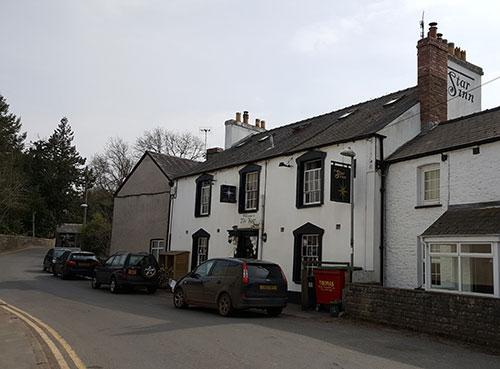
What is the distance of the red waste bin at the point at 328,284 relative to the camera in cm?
1484

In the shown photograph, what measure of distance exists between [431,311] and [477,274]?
205 centimetres

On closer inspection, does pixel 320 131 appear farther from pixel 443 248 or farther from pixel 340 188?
pixel 443 248

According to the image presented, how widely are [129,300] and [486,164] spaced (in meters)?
12.3

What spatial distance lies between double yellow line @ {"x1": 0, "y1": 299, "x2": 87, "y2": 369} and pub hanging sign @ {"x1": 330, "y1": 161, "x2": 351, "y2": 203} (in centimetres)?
932

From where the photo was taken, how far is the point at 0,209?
175 ft

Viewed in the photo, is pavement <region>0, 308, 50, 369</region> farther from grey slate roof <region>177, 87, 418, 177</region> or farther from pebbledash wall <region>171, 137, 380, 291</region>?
grey slate roof <region>177, 87, 418, 177</region>

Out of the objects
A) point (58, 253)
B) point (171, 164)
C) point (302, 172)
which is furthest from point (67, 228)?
point (302, 172)

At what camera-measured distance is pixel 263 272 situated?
563 inches

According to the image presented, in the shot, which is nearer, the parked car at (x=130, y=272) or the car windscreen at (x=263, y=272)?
the car windscreen at (x=263, y=272)

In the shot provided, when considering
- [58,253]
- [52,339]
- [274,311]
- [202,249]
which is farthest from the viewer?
[58,253]

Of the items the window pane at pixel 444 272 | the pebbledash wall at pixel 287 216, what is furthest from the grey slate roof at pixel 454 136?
the window pane at pixel 444 272

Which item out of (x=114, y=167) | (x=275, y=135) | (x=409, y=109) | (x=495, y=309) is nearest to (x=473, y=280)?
(x=495, y=309)

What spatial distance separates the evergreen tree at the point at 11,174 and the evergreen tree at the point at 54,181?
2917mm

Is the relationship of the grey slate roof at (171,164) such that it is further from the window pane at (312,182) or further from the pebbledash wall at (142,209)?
the window pane at (312,182)
